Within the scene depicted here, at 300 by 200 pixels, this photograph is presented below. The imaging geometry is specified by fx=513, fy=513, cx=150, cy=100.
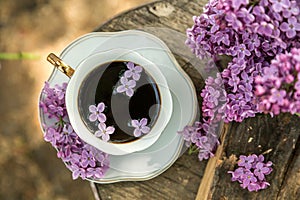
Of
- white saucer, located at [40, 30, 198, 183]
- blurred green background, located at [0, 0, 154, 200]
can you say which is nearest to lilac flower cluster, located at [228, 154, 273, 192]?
white saucer, located at [40, 30, 198, 183]

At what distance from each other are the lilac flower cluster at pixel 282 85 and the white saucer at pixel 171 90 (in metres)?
0.32

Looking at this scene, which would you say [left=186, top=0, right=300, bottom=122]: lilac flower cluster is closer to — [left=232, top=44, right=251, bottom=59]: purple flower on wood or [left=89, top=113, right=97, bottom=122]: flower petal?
[left=232, top=44, right=251, bottom=59]: purple flower on wood

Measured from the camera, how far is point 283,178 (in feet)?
3.13

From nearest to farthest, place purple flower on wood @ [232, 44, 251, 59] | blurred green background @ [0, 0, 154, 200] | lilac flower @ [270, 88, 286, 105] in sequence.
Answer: lilac flower @ [270, 88, 286, 105] → purple flower on wood @ [232, 44, 251, 59] → blurred green background @ [0, 0, 154, 200]

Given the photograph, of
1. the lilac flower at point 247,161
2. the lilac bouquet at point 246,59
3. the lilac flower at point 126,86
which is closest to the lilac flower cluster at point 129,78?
the lilac flower at point 126,86

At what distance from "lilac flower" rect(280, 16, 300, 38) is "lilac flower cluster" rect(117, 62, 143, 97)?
28 centimetres

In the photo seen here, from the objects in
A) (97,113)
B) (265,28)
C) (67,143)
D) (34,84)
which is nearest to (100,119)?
(97,113)

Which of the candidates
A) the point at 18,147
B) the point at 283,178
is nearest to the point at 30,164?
the point at 18,147

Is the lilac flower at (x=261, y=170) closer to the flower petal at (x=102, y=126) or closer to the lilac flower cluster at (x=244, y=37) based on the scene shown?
the lilac flower cluster at (x=244, y=37)

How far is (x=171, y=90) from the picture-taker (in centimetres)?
100

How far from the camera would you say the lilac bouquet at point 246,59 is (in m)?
0.69

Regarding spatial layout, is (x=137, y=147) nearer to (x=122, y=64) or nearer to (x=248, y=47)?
(x=122, y=64)

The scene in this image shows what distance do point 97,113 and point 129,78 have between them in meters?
0.09

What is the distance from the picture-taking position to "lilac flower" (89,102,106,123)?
0.91m
